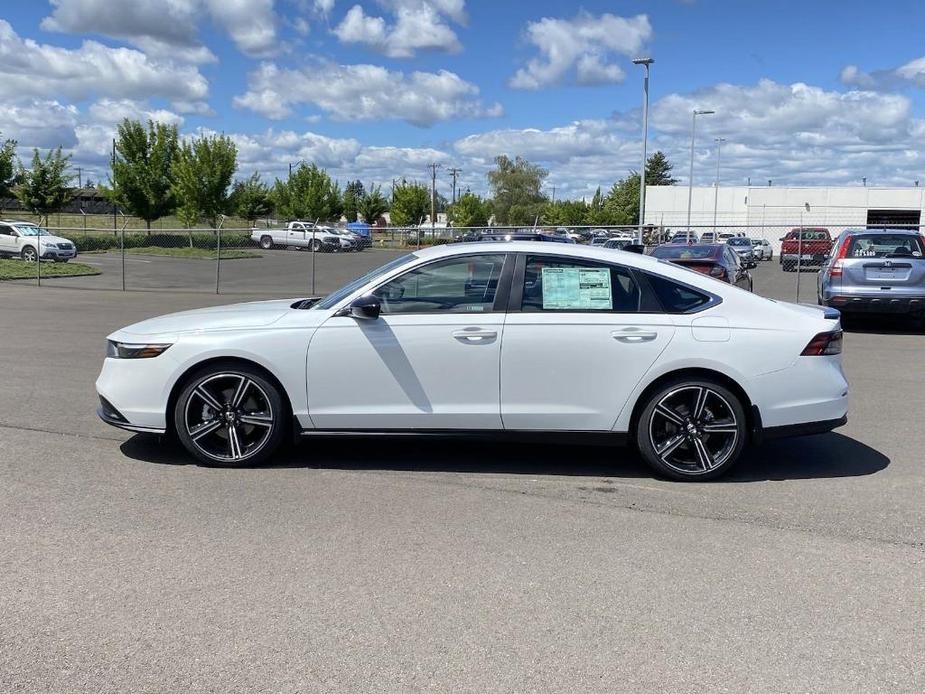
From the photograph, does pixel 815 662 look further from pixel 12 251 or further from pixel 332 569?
pixel 12 251

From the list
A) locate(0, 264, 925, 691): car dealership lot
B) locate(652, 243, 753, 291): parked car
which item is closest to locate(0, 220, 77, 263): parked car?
locate(652, 243, 753, 291): parked car

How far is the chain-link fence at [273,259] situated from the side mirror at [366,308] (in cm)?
799

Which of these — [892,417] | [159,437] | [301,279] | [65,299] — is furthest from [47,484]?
[301,279]

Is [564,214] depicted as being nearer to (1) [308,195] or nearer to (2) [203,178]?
(1) [308,195]

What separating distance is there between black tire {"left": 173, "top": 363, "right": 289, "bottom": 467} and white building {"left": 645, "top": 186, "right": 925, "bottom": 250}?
2476 inches

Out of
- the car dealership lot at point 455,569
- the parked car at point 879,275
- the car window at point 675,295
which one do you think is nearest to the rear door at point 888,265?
the parked car at point 879,275

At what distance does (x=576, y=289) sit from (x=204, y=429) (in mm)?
2635

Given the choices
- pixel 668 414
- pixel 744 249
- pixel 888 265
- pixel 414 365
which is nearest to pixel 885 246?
pixel 888 265

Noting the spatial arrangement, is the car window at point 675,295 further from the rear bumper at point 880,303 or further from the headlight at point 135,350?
the rear bumper at point 880,303

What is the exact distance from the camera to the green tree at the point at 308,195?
63.2 m

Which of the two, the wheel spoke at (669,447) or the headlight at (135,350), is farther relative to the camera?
the headlight at (135,350)

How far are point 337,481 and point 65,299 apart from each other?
16.2 m

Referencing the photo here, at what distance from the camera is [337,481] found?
567 centimetres

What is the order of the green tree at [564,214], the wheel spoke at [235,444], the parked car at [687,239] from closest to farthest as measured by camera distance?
the wheel spoke at [235,444], the parked car at [687,239], the green tree at [564,214]
